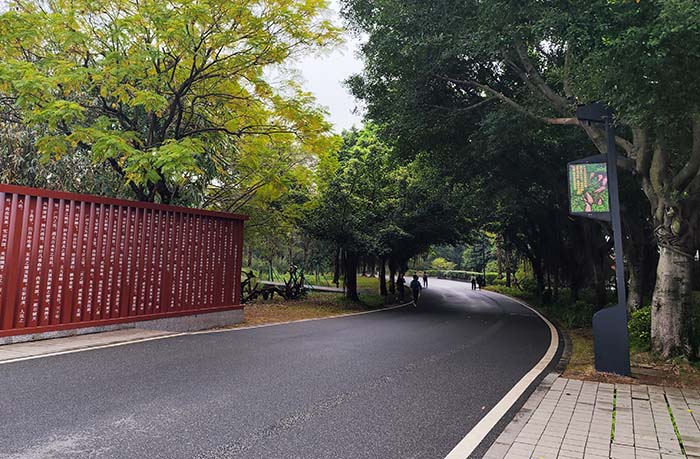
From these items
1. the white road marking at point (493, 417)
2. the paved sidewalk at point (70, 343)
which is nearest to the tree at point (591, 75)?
the white road marking at point (493, 417)

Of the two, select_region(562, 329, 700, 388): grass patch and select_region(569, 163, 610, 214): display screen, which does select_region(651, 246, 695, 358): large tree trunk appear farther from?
select_region(569, 163, 610, 214): display screen

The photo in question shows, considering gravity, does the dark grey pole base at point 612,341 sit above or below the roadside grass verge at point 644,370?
above

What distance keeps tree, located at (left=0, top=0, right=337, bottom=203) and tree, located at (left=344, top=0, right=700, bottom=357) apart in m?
2.15

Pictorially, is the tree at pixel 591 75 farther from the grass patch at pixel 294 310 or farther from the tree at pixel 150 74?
the grass patch at pixel 294 310

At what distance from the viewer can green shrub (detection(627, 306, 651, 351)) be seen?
8.78m

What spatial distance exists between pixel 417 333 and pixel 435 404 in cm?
603

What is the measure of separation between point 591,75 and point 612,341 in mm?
4173

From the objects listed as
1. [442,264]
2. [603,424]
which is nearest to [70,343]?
[603,424]

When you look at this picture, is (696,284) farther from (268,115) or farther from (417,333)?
(268,115)

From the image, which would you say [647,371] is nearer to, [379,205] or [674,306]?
[674,306]

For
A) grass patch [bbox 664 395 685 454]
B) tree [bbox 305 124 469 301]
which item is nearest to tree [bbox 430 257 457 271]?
tree [bbox 305 124 469 301]

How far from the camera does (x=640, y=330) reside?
30.1ft

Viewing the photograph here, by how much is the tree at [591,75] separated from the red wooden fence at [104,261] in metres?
6.07

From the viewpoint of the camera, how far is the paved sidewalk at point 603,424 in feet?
12.1
